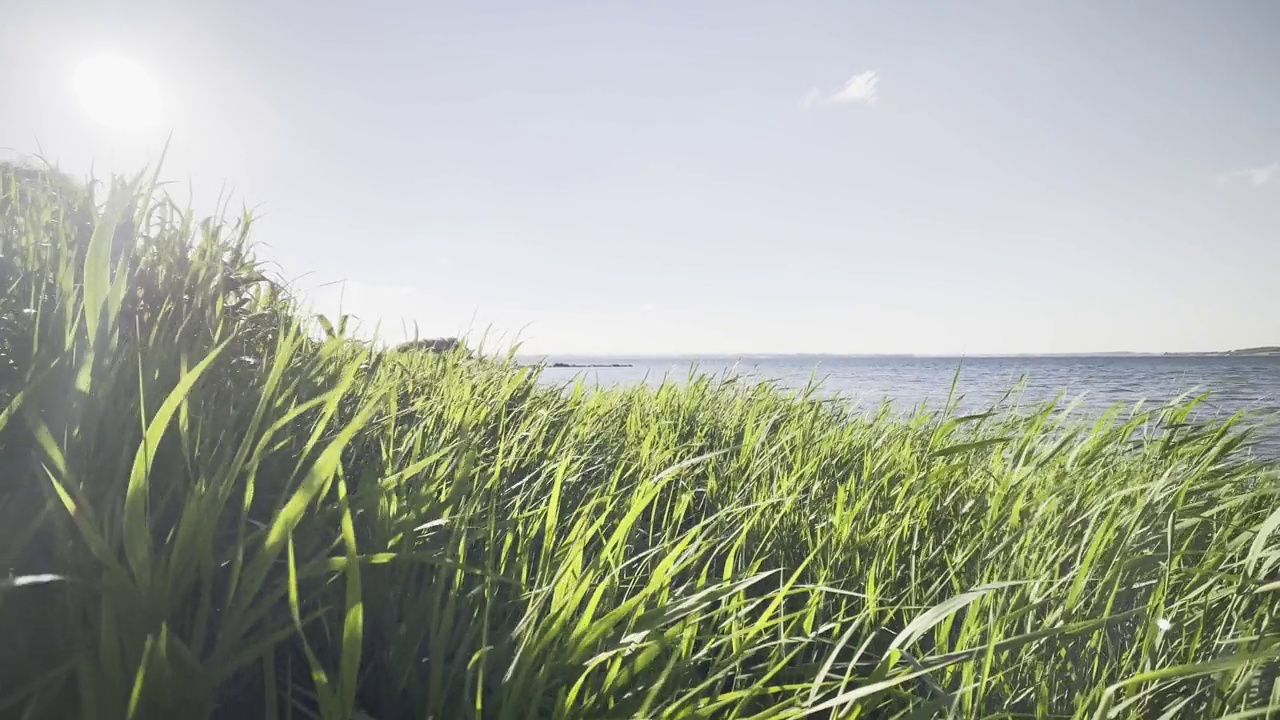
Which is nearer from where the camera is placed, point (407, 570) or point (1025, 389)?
point (407, 570)

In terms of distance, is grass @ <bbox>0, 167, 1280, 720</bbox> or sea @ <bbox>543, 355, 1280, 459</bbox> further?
sea @ <bbox>543, 355, 1280, 459</bbox>

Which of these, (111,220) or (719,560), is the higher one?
(111,220)

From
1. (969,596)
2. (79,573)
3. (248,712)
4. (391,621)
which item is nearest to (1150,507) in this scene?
(969,596)

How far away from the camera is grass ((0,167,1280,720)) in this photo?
600 mm

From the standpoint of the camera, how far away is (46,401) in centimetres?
75

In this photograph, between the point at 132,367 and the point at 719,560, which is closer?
the point at 132,367

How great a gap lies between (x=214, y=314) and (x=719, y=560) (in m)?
1.29

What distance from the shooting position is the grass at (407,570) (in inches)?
23.6

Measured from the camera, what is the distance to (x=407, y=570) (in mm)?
957

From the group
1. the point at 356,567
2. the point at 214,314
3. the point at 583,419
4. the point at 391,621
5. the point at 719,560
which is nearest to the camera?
the point at 356,567

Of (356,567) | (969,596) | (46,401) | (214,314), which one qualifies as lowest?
(969,596)

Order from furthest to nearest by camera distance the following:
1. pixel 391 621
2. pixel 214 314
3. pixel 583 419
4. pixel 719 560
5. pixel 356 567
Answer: pixel 583 419, pixel 719 560, pixel 214 314, pixel 391 621, pixel 356 567

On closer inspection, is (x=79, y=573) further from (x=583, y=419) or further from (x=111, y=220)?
(x=583, y=419)

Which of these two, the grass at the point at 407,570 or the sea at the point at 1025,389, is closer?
the grass at the point at 407,570
